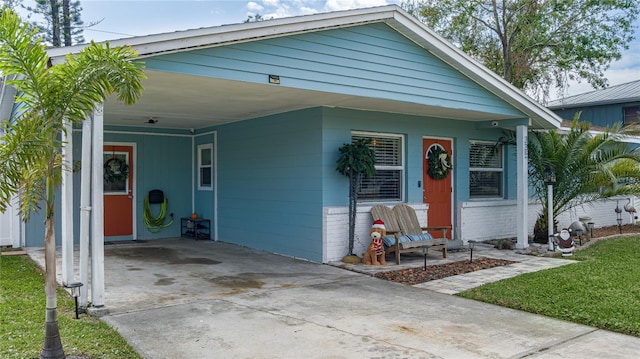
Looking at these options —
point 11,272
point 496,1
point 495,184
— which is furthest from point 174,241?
point 496,1

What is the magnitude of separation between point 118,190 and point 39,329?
21.2 feet

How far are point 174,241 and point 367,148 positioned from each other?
479 centimetres

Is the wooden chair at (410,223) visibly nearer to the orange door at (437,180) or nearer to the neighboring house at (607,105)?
the orange door at (437,180)

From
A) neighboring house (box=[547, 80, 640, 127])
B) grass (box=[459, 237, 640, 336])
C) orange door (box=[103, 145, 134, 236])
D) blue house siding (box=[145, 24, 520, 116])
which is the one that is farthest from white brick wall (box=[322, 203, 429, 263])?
neighboring house (box=[547, 80, 640, 127])

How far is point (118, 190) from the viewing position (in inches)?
418

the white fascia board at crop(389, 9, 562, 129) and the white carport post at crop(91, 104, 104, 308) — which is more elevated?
the white fascia board at crop(389, 9, 562, 129)

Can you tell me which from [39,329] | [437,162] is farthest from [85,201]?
[437,162]

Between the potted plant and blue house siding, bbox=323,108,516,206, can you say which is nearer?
the potted plant

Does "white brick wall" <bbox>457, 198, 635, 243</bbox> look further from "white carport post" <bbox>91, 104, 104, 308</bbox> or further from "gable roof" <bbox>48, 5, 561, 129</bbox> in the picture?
"white carport post" <bbox>91, 104, 104, 308</bbox>

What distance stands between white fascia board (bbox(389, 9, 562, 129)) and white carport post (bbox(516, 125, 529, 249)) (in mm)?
425

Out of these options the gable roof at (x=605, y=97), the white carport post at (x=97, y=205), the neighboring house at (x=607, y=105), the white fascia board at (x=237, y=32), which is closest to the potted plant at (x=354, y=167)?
the white fascia board at (x=237, y=32)

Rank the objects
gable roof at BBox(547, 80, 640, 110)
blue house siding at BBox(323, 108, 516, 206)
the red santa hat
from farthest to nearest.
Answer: gable roof at BBox(547, 80, 640, 110) → blue house siding at BBox(323, 108, 516, 206) → the red santa hat

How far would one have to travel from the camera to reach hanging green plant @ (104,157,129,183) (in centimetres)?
1034

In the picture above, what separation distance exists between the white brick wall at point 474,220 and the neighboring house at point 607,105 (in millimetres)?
6073
